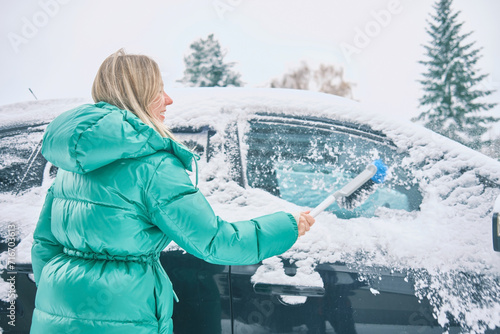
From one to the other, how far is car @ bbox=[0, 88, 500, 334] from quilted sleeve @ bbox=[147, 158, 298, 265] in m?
0.34

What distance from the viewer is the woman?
87 centimetres

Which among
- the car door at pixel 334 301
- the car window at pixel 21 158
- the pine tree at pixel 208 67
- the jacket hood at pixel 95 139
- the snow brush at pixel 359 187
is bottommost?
the pine tree at pixel 208 67

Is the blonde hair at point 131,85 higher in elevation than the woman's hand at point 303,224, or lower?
higher

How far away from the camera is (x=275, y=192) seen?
1455 millimetres

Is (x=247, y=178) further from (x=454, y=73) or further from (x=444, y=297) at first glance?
(x=454, y=73)

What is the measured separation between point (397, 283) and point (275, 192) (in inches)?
22.7

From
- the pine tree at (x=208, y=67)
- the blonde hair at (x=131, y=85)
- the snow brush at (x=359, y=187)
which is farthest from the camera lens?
the pine tree at (x=208, y=67)

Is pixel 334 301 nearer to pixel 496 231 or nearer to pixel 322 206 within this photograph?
pixel 322 206

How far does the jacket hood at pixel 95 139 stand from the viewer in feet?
2.77


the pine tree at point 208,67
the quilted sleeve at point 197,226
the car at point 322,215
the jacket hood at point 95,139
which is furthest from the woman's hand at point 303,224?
the pine tree at point 208,67

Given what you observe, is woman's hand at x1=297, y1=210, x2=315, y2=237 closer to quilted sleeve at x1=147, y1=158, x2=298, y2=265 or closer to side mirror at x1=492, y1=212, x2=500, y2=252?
quilted sleeve at x1=147, y1=158, x2=298, y2=265

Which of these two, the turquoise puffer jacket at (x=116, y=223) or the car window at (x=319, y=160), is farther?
the car window at (x=319, y=160)

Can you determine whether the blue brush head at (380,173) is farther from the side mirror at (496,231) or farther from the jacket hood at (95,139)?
the jacket hood at (95,139)

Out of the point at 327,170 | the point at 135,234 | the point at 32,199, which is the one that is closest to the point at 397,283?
the point at 327,170
